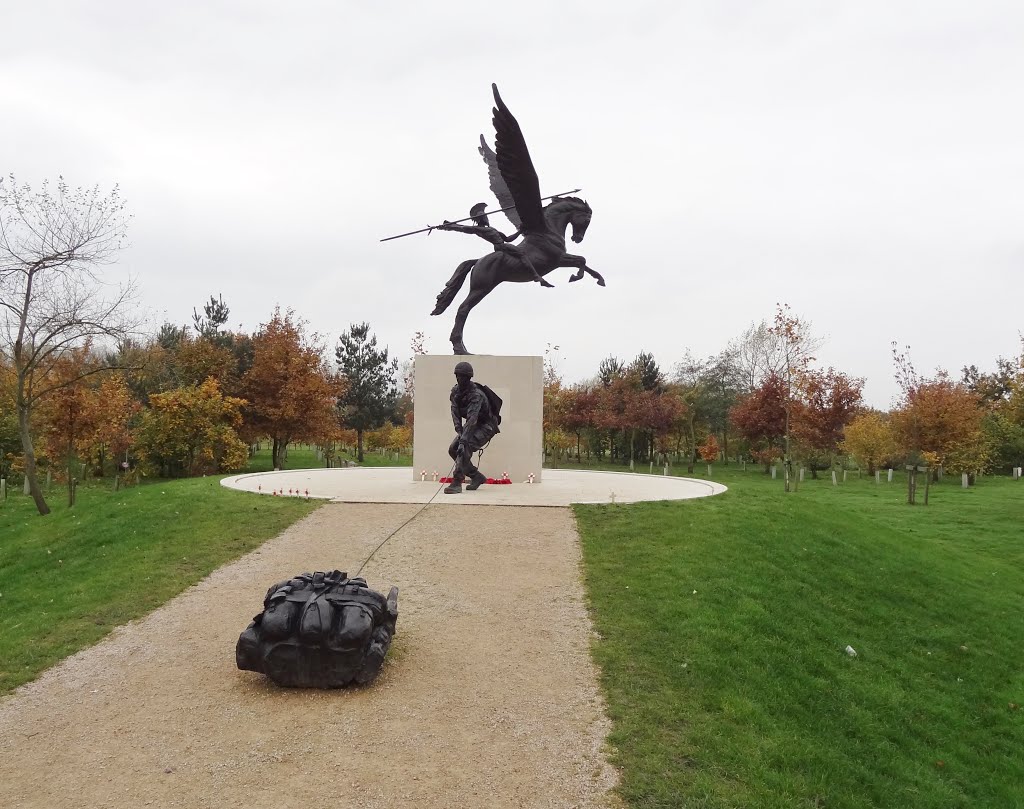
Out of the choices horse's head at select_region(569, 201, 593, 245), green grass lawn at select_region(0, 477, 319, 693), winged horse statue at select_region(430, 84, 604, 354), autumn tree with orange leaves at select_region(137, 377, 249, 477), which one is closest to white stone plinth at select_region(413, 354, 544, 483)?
winged horse statue at select_region(430, 84, 604, 354)

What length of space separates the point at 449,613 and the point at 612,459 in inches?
1357

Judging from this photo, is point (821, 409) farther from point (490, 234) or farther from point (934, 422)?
point (490, 234)

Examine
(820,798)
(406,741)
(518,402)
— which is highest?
(518,402)

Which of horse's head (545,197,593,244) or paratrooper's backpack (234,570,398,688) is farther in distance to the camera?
horse's head (545,197,593,244)

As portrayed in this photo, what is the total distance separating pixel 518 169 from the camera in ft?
36.5

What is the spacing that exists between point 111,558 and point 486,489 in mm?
5815

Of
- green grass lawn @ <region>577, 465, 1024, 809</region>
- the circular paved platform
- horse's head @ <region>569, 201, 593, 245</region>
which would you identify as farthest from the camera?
horse's head @ <region>569, 201, 593, 245</region>

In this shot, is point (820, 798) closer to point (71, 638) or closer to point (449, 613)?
point (449, 613)

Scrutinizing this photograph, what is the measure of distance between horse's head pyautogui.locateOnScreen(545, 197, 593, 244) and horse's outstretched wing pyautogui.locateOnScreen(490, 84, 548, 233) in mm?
444

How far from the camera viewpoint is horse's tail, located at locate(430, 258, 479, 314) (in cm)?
1307

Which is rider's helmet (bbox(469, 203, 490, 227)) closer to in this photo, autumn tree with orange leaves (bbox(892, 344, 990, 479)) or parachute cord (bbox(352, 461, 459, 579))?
parachute cord (bbox(352, 461, 459, 579))

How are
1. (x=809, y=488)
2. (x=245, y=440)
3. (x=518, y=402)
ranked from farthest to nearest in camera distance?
1. (x=245, y=440)
2. (x=809, y=488)
3. (x=518, y=402)

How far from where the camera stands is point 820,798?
13.8 ft

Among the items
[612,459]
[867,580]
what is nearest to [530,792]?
[867,580]
